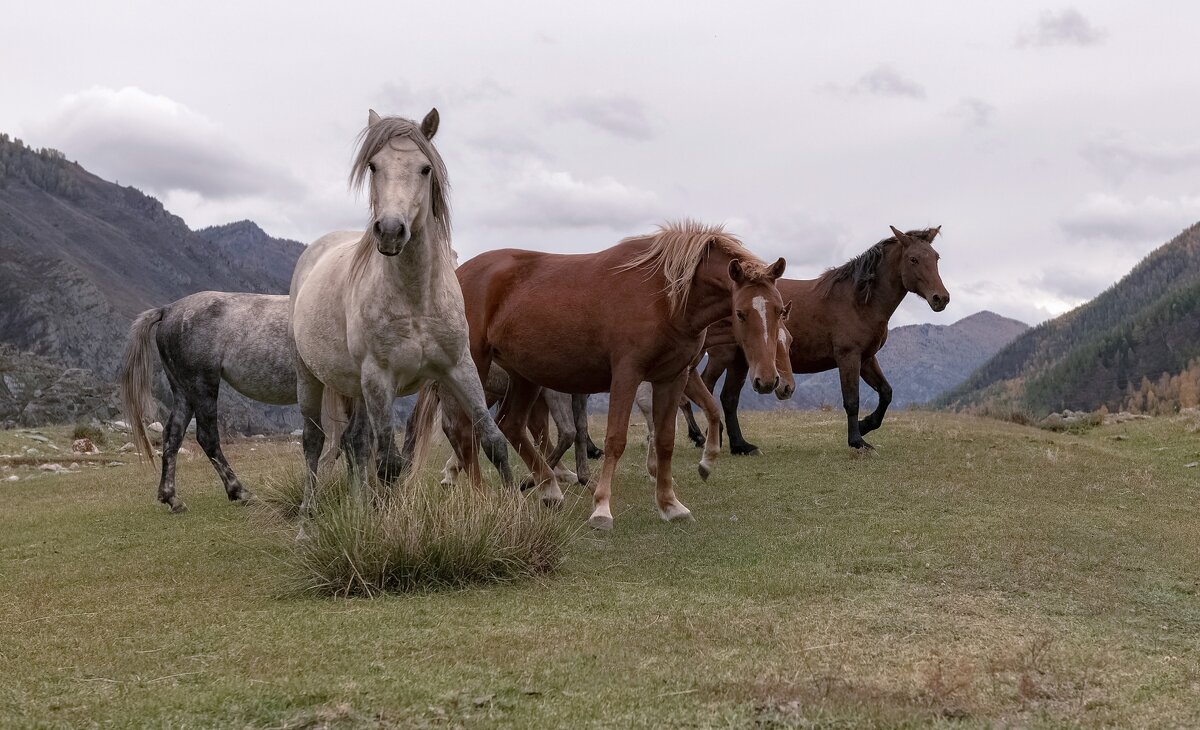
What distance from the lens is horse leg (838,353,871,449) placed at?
1119 cm

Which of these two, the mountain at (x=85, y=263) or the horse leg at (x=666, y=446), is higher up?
the mountain at (x=85, y=263)

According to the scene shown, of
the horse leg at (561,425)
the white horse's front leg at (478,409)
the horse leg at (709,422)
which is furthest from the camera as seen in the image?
the horse leg at (709,422)

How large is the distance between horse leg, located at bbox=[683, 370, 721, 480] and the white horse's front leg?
3661 mm

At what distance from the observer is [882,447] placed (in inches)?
458

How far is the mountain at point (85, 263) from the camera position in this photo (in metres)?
91.3

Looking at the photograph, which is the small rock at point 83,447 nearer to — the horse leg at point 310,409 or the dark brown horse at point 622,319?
the horse leg at point 310,409

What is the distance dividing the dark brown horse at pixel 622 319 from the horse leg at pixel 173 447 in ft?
9.92

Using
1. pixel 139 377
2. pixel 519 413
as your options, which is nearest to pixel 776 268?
pixel 519 413

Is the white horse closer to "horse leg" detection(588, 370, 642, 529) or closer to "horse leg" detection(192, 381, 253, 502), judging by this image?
"horse leg" detection(588, 370, 642, 529)

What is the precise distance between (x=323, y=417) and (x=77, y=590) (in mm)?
2413

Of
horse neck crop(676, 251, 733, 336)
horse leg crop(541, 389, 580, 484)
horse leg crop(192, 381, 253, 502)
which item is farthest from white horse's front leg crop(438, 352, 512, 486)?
horse leg crop(192, 381, 253, 502)

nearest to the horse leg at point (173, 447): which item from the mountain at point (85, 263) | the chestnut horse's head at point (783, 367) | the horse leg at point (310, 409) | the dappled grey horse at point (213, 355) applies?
the dappled grey horse at point (213, 355)

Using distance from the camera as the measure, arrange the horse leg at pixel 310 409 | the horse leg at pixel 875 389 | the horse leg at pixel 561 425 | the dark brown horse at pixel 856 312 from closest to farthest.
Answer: the horse leg at pixel 310 409 → the horse leg at pixel 561 425 → the dark brown horse at pixel 856 312 → the horse leg at pixel 875 389

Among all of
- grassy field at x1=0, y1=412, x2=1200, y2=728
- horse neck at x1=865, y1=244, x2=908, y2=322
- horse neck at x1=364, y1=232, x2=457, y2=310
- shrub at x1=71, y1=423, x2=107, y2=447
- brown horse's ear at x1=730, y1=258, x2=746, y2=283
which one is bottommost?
grassy field at x1=0, y1=412, x2=1200, y2=728
